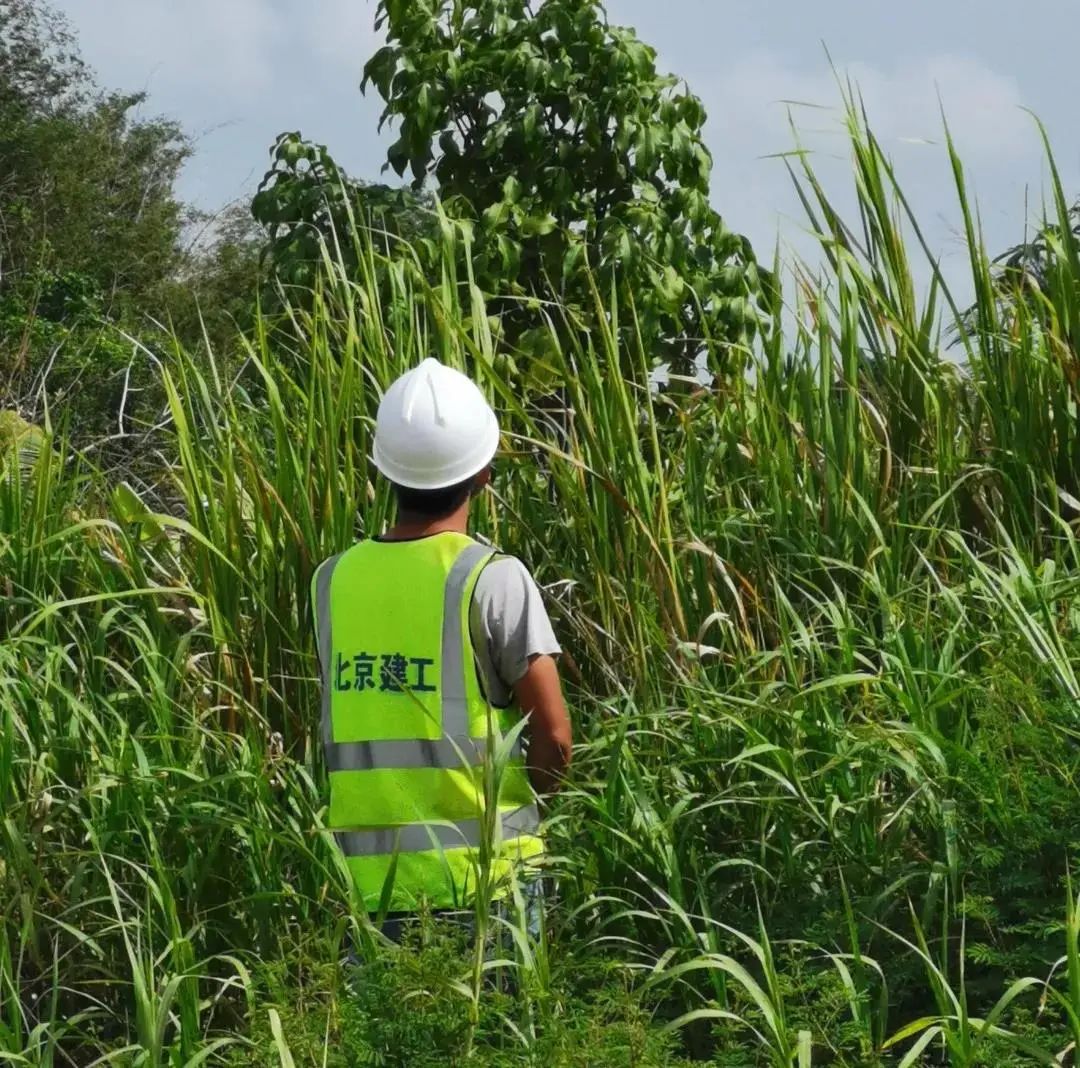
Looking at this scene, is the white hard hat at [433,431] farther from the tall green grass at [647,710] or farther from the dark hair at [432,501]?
the tall green grass at [647,710]

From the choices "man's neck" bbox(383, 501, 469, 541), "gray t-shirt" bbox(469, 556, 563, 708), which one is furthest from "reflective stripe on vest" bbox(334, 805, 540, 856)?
"man's neck" bbox(383, 501, 469, 541)

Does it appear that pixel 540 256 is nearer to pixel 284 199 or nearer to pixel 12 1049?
pixel 284 199

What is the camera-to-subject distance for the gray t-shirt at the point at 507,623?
2.94 m

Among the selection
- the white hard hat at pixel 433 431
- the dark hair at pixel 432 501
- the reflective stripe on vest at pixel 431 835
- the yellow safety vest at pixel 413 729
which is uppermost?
the white hard hat at pixel 433 431

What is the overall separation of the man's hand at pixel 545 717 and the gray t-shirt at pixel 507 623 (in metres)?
A: 0.02

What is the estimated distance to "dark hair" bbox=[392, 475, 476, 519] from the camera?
10.2 feet

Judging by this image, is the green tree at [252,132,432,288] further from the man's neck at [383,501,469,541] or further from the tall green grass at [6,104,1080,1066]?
the man's neck at [383,501,469,541]

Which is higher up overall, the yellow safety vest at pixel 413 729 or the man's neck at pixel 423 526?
the man's neck at pixel 423 526

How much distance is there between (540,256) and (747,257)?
3.16ft

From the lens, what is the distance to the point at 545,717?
2.99 meters

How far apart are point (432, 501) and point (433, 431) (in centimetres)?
12

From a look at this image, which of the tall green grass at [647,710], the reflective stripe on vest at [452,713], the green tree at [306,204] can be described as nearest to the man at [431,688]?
the reflective stripe on vest at [452,713]

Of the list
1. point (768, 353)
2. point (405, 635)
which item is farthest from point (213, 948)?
point (768, 353)

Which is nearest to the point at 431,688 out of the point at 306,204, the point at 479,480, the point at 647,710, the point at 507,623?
the point at 507,623
